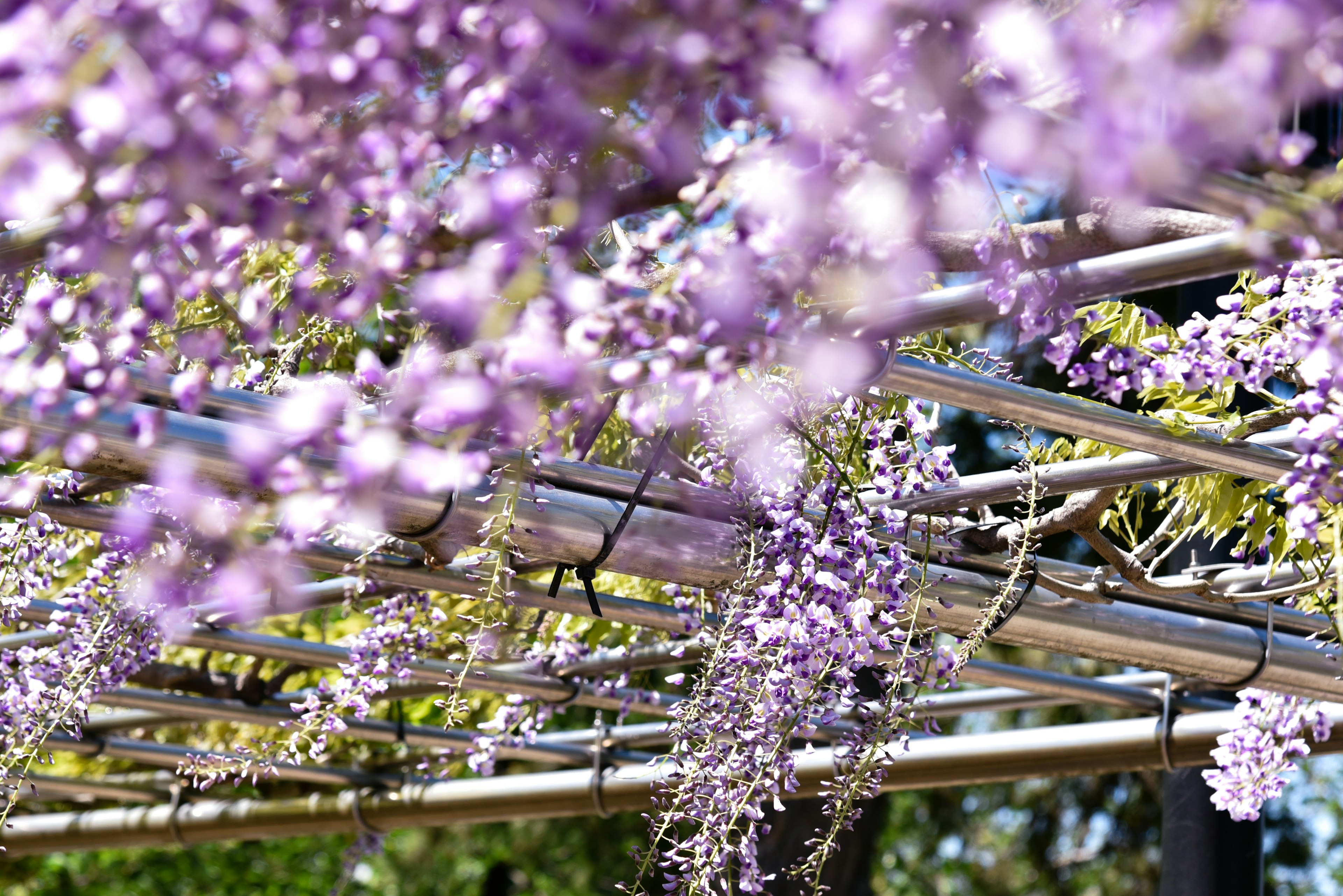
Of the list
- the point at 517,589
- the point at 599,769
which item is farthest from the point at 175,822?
the point at 517,589

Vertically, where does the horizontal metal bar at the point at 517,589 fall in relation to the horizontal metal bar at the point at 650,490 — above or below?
below

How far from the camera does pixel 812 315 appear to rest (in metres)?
1.62

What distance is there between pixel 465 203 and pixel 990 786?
10036 millimetres

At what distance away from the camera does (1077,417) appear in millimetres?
1923

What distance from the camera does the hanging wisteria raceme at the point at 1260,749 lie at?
282 cm

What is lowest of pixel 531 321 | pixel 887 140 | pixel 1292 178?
pixel 531 321

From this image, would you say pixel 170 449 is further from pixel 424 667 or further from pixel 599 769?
pixel 599 769

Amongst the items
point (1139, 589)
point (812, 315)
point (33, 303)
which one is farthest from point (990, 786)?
point (33, 303)

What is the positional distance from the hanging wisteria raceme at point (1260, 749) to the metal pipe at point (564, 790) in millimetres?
187

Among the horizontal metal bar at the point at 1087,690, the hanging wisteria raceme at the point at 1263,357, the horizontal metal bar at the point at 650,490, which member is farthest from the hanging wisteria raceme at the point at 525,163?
the horizontal metal bar at the point at 1087,690

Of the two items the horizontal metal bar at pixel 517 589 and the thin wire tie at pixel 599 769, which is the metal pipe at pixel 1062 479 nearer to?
the horizontal metal bar at pixel 517 589

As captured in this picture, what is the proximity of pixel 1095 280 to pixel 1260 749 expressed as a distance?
1825 millimetres

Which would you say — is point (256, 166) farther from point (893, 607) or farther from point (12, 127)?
point (893, 607)

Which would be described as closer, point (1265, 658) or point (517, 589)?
point (1265, 658)
